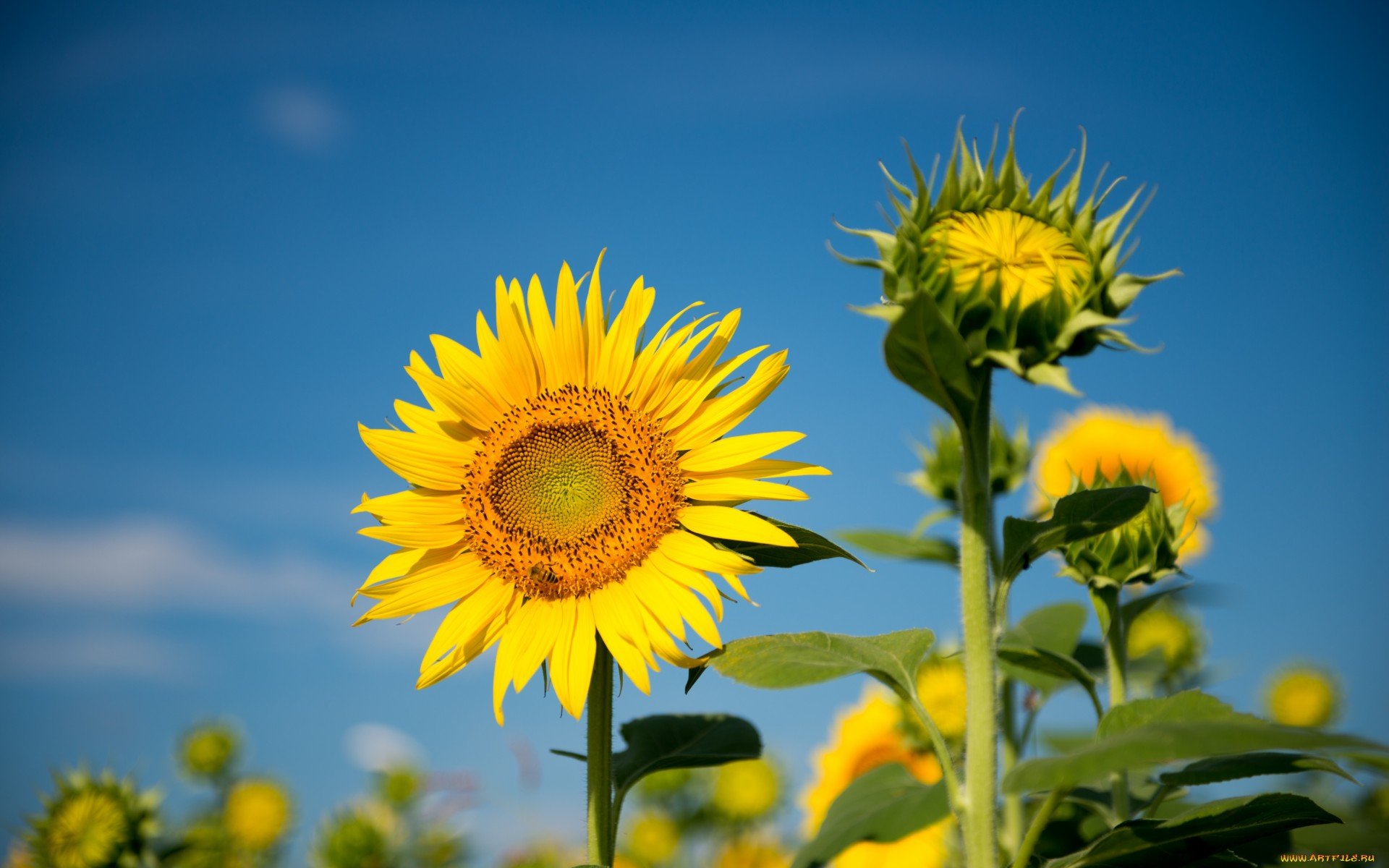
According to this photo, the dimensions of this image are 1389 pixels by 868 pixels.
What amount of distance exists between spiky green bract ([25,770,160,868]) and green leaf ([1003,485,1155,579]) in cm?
285

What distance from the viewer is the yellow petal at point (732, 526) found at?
1.85 metres

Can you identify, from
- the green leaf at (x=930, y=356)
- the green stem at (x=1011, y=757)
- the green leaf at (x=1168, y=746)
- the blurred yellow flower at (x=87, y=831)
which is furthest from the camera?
the blurred yellow flower at (x=87, y=831)

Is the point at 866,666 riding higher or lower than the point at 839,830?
higher

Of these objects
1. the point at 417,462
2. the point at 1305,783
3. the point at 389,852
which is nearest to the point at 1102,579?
the point at 417,462

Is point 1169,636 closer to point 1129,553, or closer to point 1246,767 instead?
point 1129,553

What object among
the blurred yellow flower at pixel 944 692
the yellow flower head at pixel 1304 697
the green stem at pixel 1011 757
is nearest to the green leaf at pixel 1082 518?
the green stem at pixel 1011 757

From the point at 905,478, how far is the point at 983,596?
198cm

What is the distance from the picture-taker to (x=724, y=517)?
194 centimetres

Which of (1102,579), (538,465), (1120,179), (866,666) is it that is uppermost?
(1120,179)

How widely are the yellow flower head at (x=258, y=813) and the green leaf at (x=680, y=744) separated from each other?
3.65 m

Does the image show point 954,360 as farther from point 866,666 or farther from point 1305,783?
point 1305,783

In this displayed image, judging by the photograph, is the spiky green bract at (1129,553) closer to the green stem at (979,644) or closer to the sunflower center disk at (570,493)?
the green stem at (979,644)

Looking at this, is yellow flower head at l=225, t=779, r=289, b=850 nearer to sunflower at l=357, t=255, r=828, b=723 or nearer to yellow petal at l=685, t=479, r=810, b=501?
sunflower at l=357, t=255, r=828, b=723

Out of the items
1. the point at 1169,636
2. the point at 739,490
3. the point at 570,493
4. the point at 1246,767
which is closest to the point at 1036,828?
the point at 1246,767
